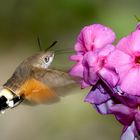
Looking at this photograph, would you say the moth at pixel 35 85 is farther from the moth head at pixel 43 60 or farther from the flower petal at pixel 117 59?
the flower petal at pixel 117 59

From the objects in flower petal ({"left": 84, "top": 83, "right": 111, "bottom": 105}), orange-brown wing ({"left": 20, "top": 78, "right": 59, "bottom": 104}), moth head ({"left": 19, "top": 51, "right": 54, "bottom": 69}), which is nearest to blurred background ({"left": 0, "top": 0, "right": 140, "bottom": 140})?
moth head ({"left": 19, "top": 51, "right": 54, "bottom": 69})

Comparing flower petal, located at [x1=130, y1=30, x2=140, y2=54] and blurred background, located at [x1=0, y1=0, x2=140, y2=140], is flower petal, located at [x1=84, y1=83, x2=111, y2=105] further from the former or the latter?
blurred background, located at [x1=0, y1=0, x2=140, y2=140]

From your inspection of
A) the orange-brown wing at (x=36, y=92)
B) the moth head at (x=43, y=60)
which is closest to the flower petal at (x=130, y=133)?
the orange-brown wing at (x=36, y=92)

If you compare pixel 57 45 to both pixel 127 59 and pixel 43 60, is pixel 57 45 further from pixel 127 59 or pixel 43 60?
pixel 127 59

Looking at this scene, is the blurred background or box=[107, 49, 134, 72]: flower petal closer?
box=[107, 49, 134, 72]: flower petal

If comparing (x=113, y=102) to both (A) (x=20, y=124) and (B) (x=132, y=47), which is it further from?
(A) (x=20, y=124)

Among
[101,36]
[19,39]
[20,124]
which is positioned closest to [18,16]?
[19,39]

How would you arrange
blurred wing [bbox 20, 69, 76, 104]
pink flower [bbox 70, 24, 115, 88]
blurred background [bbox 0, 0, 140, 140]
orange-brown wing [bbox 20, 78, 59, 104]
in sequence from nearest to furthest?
pink flower [bbox 70, 24, 115, 88] → blurred wing [bbox 20, 69, 76, 104] → orange-brown wing [bbox 20, 78, 59, 104] → blurred background [bbox 0, 0, 140, 140]
